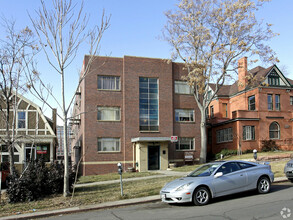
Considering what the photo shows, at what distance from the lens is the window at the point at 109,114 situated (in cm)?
2803

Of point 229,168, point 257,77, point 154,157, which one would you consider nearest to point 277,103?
point 257,77

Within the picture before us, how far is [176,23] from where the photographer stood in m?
29.8

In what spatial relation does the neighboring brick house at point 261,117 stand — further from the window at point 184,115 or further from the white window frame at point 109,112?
the white window frame at point 109,112

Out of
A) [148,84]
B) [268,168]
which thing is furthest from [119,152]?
[268,168]

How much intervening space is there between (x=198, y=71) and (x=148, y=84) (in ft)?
15.7

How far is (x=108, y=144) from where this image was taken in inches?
1101

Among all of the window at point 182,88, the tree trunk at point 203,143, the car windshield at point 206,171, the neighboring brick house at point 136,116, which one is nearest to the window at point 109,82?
the neighboring brick house at point 136,116

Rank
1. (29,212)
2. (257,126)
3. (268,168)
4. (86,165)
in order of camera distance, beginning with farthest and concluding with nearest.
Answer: (257,126), (86,165), (268,168), (29,212)

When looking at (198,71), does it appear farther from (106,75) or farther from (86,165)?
(86,165)

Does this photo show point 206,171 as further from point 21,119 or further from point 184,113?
point 21,119

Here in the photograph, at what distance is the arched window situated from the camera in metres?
32.5

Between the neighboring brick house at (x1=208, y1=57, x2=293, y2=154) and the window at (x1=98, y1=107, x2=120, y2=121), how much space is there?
39.2 ft

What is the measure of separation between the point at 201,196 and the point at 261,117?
80.5 ft

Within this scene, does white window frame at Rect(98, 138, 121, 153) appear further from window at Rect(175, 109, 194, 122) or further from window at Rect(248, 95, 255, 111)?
window at Rect(248, 95, 255, 111)
